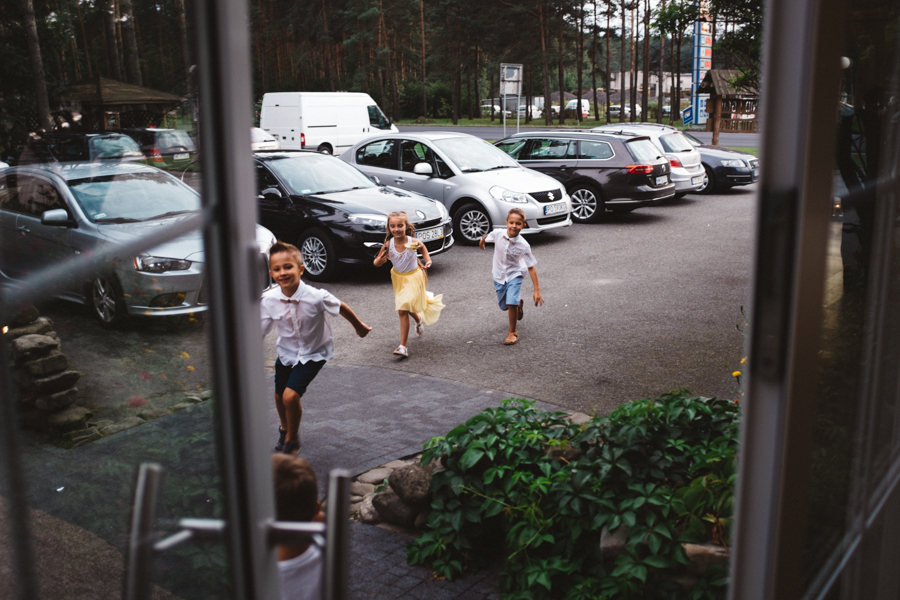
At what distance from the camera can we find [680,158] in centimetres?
1659

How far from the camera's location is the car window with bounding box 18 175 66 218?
870mm

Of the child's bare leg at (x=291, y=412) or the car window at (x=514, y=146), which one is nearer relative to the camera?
the child's bare leg at (x=291, y=412)

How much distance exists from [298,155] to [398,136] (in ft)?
8.37

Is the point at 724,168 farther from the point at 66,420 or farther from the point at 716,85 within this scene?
the point at 66,420

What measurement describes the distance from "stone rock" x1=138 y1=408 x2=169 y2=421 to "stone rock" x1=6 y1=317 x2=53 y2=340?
0.48 ft

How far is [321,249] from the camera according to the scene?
34.0 ft

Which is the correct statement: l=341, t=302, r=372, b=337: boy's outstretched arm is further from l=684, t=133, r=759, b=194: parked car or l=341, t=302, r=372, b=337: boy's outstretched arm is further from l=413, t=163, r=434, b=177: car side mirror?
l=684, t=133, r=759, b=194: parked car

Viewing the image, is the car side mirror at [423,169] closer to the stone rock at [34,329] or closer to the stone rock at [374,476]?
the stone rock at [374,476]

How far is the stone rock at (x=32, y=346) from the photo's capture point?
2.48 feet

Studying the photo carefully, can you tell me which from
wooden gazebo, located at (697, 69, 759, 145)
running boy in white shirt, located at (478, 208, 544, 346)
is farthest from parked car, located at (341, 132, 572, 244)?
wooden gazebo, located at (697, 69, 759, 145)

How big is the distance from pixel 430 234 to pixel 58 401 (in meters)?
9.89

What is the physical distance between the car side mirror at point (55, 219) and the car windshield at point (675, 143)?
16.8 metres

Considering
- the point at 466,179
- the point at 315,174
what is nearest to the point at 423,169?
the point at 466,179

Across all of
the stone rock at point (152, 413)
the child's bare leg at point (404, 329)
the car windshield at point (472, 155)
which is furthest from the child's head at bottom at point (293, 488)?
the car windshield at point (472, 155)
